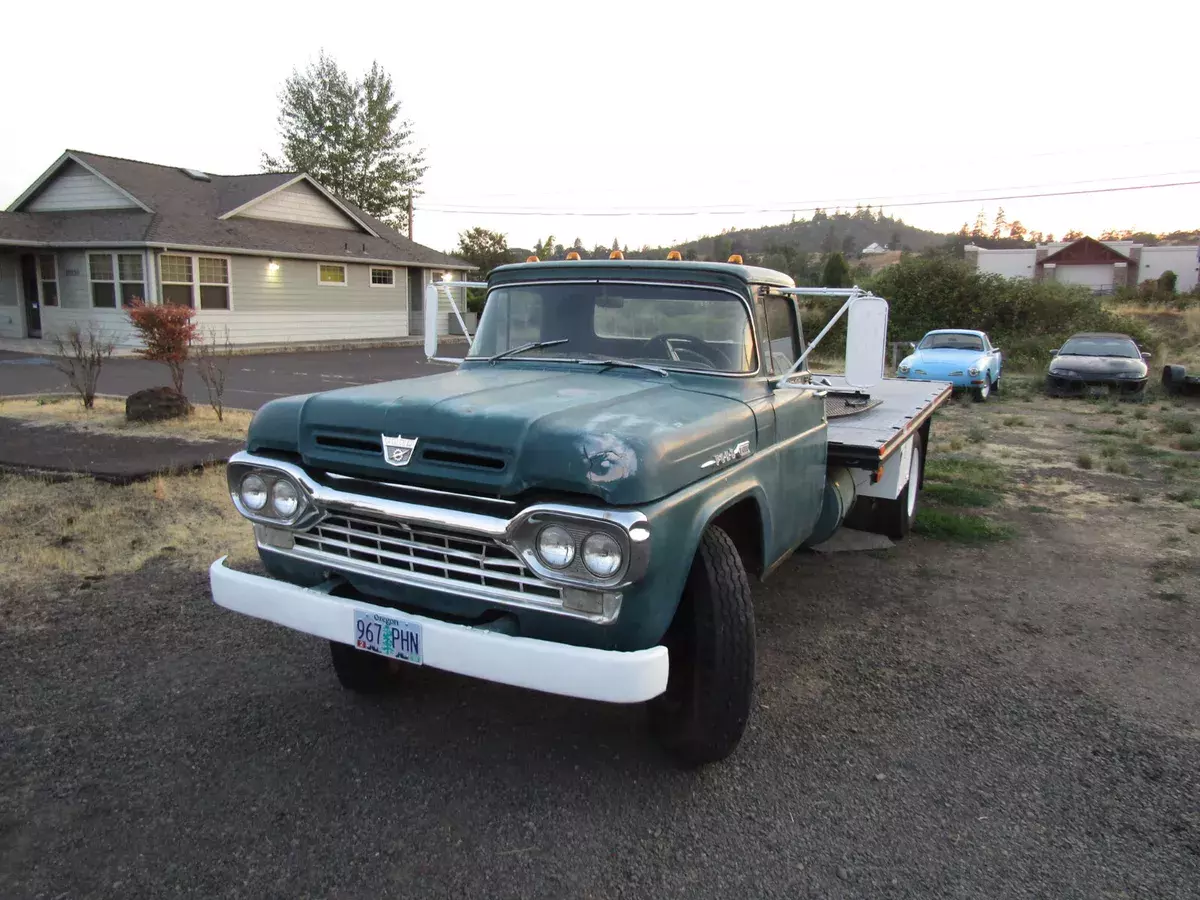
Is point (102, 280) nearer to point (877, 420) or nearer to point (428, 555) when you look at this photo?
point (877, 420)

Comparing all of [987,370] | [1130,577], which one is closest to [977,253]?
[987,370]

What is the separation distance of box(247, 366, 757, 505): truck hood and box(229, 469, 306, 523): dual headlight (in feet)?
0.43

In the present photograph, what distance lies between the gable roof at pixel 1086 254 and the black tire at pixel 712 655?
72.7 meters

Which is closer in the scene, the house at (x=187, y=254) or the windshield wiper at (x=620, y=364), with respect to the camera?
the windshield wiper at (x=620, y=364)

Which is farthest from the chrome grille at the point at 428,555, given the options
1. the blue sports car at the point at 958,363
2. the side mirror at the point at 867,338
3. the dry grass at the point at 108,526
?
the blue sports car at the point at 958,363

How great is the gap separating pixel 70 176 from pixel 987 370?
77.5 ft

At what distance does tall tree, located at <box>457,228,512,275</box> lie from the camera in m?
39.2

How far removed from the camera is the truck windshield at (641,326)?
411cm

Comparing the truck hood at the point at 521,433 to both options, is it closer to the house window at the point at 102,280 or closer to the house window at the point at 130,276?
the house window at the point at 130,276

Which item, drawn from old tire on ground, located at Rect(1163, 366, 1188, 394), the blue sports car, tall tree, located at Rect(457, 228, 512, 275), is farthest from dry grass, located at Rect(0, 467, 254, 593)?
tall tree, located at Rect(457, 228, 512, 275)

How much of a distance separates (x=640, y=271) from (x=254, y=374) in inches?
594

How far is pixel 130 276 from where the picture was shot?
21031 mm

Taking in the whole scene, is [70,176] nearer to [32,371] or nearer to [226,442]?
[32,371]

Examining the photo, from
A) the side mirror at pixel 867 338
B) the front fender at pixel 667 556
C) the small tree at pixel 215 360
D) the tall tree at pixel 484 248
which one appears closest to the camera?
the front fender at pixel 667 556
